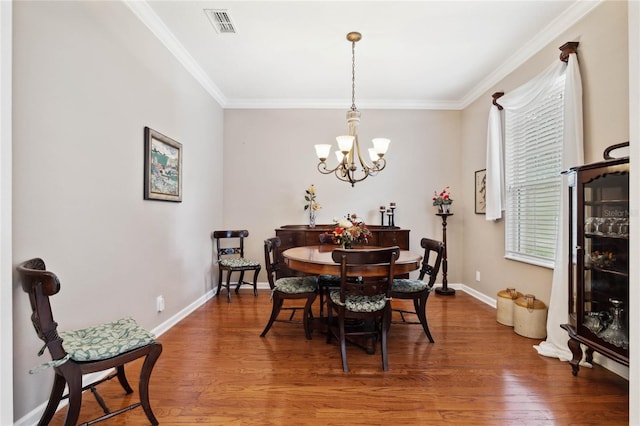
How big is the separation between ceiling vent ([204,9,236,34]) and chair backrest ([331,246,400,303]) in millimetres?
2196

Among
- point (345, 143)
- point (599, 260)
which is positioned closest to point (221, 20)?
point (345, 143)

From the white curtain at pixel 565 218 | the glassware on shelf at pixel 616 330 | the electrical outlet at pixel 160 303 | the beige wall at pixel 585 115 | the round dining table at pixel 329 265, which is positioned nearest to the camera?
the glassware on shelf at pixel 616 330

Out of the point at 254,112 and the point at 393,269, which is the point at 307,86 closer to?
the point at 254,112

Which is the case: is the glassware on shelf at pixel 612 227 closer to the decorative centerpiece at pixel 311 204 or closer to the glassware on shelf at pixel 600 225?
the glassware on shelf at pixel 600 225

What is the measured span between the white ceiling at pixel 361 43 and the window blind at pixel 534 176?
0.61 m

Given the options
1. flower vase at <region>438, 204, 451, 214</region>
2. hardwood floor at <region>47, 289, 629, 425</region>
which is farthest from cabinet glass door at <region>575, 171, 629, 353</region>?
flower vase at <region>438, 204, 451, 214</region>

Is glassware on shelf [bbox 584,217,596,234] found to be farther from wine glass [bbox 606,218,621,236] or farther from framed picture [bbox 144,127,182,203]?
framed picture [bbox 144,127,182,203]

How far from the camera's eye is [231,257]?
15.0 feet

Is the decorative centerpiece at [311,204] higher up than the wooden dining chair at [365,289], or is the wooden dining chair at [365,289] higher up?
the decorative centerpiece at [311,204]

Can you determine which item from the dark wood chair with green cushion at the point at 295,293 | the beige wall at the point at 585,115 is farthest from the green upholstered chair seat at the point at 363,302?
the beige wall at the point at 585,115

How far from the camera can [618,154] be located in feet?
7.28

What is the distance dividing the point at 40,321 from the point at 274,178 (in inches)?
139

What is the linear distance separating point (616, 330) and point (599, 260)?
1.46ft

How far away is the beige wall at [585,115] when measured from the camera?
2.22m
